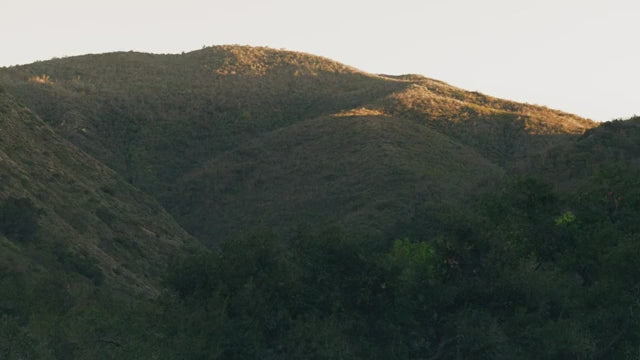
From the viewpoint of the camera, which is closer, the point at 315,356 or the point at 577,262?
the point at 315,356

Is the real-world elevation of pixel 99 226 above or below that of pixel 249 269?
below

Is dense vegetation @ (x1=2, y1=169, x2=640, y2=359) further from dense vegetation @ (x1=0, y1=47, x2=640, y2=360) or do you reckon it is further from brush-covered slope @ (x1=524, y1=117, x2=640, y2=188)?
brush-covered slope @ (x1=524, y1=117, x2=640, y2=188)

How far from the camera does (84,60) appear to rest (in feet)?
478

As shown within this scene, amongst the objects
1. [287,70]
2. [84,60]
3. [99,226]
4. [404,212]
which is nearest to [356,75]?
[287,70]

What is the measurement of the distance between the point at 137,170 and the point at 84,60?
4984cm

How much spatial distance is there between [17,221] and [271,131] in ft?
214

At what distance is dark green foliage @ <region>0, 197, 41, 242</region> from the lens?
51.0 m

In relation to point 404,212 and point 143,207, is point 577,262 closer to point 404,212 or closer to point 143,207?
point 404,212

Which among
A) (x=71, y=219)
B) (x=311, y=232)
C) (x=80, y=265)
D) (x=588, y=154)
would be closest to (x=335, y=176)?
(x=588, y=154)

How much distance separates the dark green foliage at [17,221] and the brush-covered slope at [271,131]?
107ft

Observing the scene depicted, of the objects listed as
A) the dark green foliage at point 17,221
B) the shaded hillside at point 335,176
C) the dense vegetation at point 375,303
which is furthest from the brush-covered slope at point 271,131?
the dense vegetation at point 375,303

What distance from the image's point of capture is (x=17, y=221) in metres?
51.8

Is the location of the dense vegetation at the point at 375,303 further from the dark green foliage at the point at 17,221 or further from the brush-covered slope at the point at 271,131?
the brush-covered slope at the point at 271,131

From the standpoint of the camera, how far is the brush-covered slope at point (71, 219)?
168 feet
